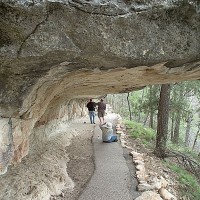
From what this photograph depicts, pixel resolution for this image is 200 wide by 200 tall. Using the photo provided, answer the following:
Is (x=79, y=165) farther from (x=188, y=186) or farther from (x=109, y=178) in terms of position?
(x=188, y=186)

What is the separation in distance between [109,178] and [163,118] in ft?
12.7

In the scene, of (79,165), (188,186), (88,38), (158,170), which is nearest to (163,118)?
(158,170)

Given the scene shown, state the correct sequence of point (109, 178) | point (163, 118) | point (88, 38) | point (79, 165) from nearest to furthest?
point (88, 38), point (109, 178), point (79, 165), point (163, 118)

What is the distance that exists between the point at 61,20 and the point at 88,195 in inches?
192

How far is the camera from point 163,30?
4730mm

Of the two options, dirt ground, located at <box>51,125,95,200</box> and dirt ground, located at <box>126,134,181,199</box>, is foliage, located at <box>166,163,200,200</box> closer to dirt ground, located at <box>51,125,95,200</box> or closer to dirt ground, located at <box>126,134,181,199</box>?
dirt ground, located at <box>126,134,181,199</box>

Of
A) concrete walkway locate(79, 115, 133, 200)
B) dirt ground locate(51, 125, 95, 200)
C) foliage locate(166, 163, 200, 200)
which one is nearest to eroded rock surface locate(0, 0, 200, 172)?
dirt ground locate(51, 125, 95, 200)

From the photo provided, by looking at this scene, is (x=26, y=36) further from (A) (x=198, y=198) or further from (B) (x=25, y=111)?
(A) (x=198, y=198)

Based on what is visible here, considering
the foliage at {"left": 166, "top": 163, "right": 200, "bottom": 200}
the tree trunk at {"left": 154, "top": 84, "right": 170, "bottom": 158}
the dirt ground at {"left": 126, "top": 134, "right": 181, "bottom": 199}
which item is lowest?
the foliage at {"left": 166, "top": 163, "right": 200, "bottom": 200}

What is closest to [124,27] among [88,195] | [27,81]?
[27,81]

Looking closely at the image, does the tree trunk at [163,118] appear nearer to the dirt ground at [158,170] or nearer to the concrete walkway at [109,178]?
the dirt ground at [158,170]

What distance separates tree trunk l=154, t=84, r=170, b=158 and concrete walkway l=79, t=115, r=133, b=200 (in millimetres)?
1545

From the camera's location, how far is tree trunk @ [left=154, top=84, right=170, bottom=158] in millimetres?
11516

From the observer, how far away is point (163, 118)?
1169 cm
